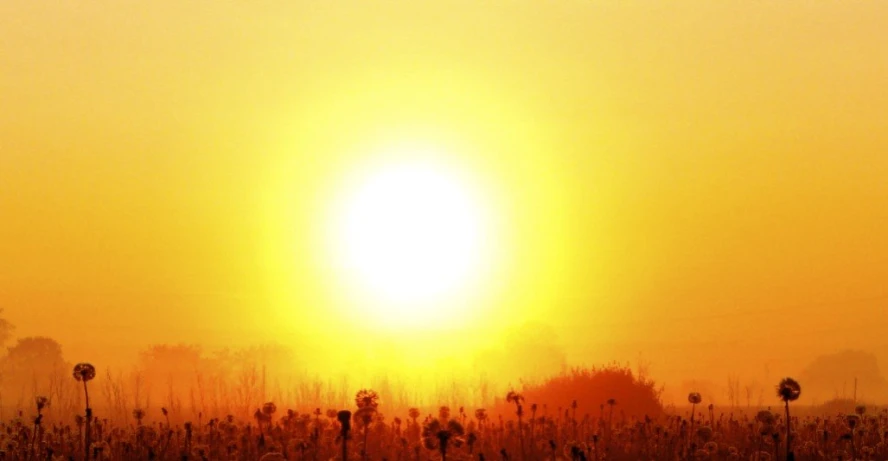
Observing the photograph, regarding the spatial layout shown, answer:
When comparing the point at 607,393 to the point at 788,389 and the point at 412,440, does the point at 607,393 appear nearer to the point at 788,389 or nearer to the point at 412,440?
the point at 412,440

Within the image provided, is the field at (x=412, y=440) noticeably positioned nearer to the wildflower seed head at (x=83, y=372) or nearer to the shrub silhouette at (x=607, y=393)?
the wildflower seed head at (x=83, y=372)

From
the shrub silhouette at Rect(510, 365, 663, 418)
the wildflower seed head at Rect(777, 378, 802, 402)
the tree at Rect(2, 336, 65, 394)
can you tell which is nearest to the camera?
the wildflower seed head at Rect(777, 378, 802, 402)

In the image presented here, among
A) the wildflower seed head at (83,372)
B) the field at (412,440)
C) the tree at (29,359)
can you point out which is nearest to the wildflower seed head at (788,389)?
the field at (412,440)

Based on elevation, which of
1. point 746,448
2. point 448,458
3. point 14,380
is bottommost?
point 14,380

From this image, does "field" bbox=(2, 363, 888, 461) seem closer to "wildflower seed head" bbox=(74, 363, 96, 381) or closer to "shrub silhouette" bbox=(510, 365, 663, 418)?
"wildflower seed head" bbox=(74, 363, 96, 381)

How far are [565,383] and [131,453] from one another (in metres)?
24.3

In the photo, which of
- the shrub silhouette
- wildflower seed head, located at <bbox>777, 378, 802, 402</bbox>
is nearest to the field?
wildflower seed head, located at <bbox>777, 378, 802, 402</bbox>

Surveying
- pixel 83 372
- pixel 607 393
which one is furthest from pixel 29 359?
pixel 83 372

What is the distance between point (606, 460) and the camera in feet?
64.3

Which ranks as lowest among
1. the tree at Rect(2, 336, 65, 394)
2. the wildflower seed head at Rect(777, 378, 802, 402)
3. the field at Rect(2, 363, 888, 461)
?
the tree at Rect(2, 336, 65, 394)

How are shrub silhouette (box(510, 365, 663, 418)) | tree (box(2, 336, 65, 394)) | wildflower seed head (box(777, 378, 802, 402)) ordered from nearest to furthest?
1. wildflower seed head (box(777, 378, 802, 402))
2. shrub silhouette (box(510, 365, 663, 418))
3. tree (box(2, 336, 65, 394))

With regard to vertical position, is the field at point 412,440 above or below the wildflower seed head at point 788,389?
below

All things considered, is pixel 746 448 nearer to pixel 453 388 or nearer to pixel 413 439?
pixel 413 439

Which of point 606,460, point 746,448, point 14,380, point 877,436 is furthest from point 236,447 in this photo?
point 14,380
